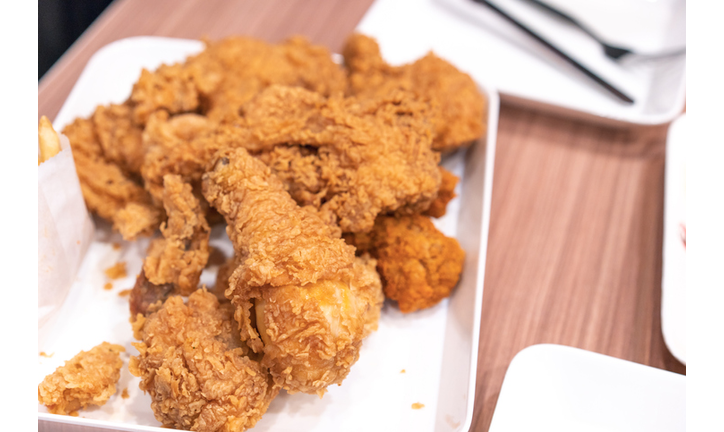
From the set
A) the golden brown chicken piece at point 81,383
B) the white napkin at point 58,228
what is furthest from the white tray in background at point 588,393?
the white napkin at point 58,228

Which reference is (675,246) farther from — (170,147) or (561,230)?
(170,147)

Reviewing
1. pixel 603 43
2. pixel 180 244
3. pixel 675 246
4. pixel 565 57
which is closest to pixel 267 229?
pixel 180 244

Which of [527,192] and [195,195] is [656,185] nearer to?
[527,192]

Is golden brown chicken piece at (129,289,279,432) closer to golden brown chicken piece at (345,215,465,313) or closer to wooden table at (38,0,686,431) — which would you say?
golden brown chicken piece at (345,215,465,313)

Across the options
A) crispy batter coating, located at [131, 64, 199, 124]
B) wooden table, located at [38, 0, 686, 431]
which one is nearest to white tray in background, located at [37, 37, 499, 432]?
wooden table, located at [38, 0, 686, 431]

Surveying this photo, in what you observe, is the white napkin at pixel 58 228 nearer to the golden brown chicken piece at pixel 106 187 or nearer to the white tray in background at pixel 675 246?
the golden brown chicken piece at pixel 106 187

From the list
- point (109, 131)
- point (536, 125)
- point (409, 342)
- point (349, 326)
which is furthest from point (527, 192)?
point (109, 131)
